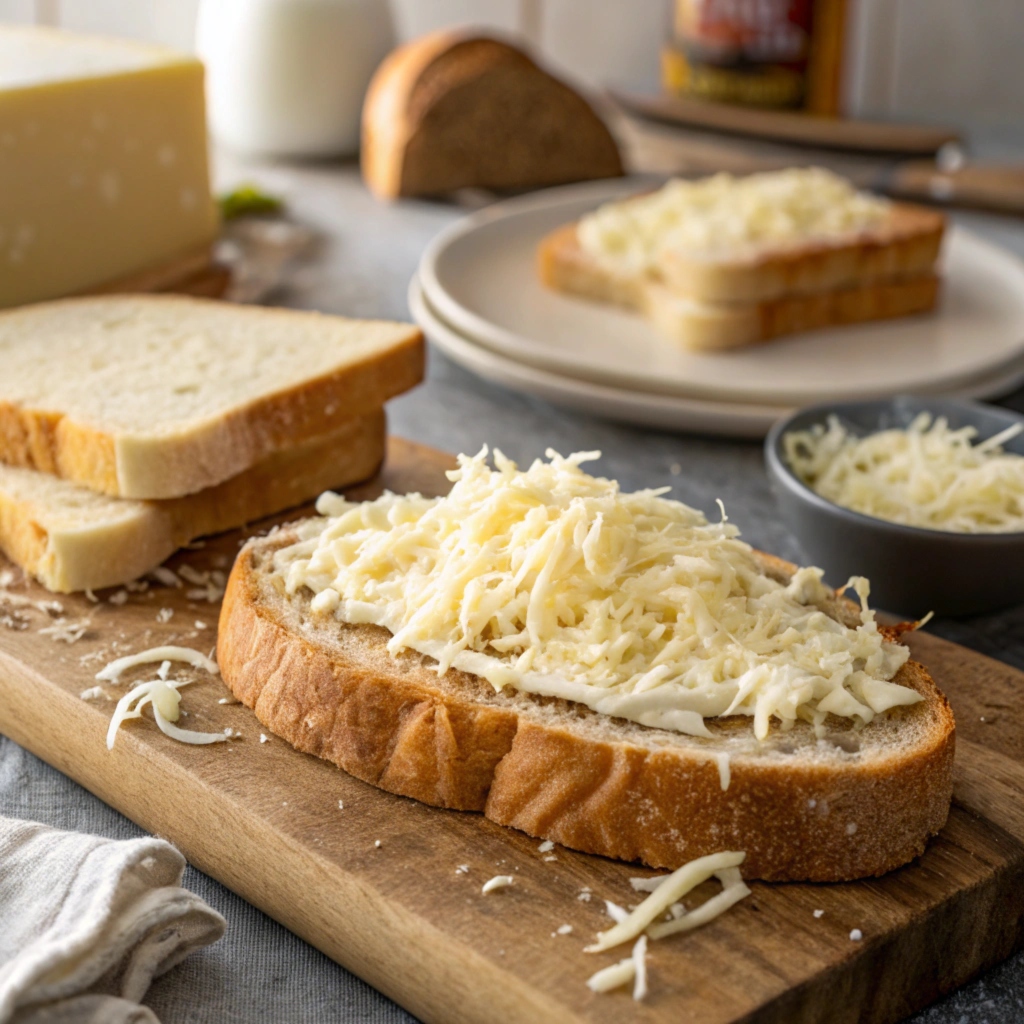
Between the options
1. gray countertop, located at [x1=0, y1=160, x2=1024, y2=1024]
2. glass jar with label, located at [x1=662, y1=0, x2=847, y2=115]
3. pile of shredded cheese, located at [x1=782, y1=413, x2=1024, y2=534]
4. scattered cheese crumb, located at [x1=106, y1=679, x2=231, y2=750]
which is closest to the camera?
gray countertop, located at [x1=0, y1=160, x2=1024, y2=1024]

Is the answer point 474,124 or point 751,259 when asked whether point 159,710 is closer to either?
point 751,259

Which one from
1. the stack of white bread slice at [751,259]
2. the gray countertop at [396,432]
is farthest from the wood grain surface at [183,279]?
the stack of white bread slice at [751,259]

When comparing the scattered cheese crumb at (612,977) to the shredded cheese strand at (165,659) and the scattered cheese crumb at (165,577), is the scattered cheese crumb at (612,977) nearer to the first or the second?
the shredded cheese strand at (165,659)

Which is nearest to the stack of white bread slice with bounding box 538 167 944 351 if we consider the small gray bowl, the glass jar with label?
the small gray bowl

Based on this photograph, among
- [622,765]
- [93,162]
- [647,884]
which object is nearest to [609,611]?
[622,765]

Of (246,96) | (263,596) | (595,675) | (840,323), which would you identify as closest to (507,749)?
(595,675)

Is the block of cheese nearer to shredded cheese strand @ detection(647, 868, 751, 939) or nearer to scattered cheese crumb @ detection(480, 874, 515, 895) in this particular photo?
scattered cheese crumb @ detection(480, 874, 515, 895)
